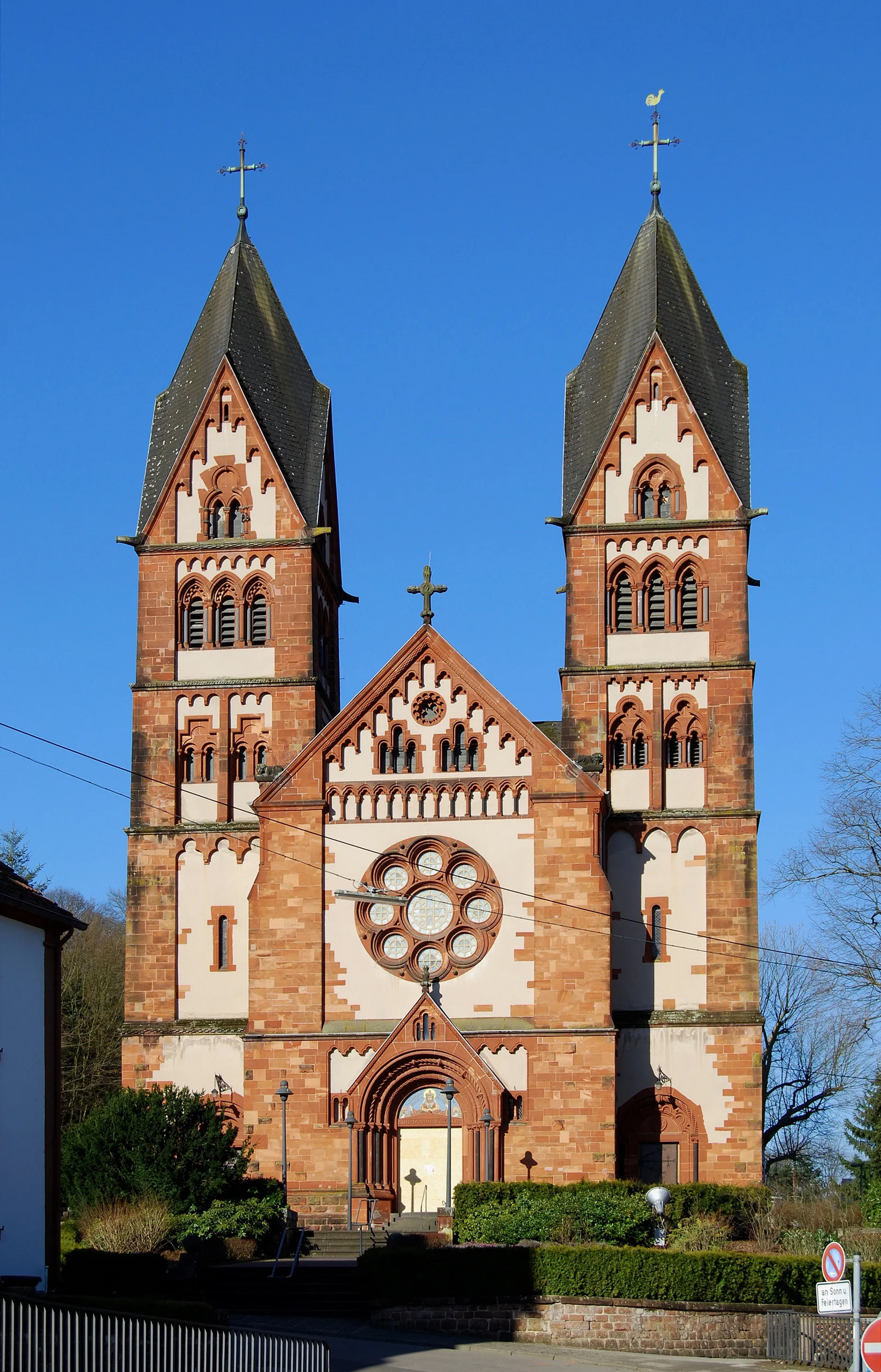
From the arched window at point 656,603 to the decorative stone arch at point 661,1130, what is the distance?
1074cm

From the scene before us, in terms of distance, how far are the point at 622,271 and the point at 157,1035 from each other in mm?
22385

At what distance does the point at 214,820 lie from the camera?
51344 mm

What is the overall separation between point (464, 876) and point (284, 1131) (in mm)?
6728

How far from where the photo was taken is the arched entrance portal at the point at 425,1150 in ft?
155

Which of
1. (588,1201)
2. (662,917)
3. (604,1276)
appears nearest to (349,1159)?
(588,1201)

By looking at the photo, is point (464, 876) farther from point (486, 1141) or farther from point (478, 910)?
point (486, 1141)

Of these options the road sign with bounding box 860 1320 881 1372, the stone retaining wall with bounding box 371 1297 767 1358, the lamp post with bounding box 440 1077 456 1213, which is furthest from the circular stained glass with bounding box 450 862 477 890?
the road sign with bounding box 860 1320 881 1372

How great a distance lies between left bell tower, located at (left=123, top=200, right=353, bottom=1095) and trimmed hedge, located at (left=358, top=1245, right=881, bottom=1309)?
1385 cm

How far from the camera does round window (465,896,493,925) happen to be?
48.1m

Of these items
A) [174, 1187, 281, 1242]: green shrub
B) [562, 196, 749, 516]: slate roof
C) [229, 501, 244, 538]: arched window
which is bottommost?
[174, 1187, 281, 1242]: green shrub

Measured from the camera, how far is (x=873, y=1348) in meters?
22.1

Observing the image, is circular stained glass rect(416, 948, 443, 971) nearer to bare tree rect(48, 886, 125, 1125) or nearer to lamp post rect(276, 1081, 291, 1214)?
lamp post rect(276, 1081, 291, 1214)

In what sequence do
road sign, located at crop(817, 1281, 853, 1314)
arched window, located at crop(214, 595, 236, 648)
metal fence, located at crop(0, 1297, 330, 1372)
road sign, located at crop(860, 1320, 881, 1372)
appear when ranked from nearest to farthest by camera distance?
1. road sign, located at crop(860, 1320, 881, 1372)
2. metal fence, located at crop(0, 1297, 330, 1372)
3. road sign, located at crop(817, 1281, 853, 1314)
4. arched window, located at crop(214, 595, 236, 648)

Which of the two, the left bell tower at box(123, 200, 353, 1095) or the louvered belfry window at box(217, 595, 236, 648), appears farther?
the louvered belfry window at box(217, 595, 236, 648)
